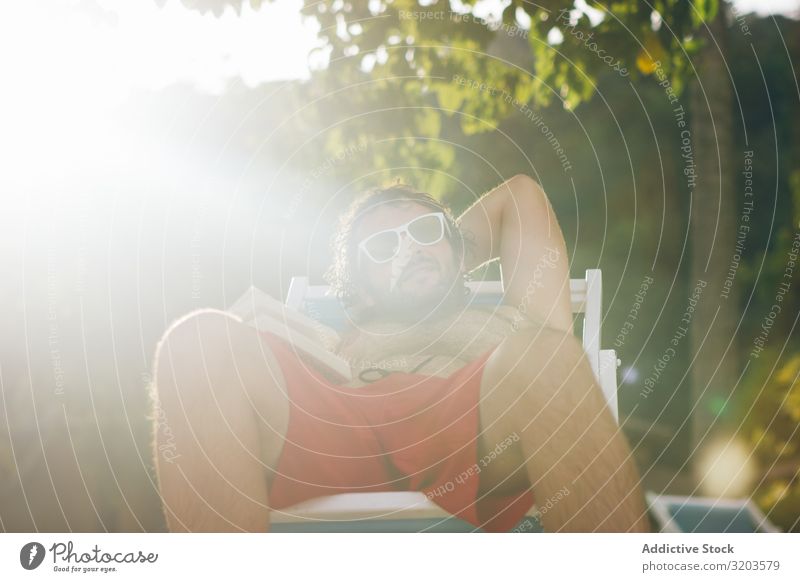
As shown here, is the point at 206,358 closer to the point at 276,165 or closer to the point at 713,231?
the point at 276,165

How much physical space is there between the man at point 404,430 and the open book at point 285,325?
87 mm

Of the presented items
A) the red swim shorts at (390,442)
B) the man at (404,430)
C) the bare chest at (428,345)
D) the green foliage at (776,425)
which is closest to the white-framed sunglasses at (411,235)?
the bare chest at (428,345)

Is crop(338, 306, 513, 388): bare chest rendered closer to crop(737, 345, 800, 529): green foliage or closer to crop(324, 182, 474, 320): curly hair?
crop(324, 182, 474, 320): curly hair

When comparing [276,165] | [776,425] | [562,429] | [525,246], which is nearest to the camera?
[562,429]

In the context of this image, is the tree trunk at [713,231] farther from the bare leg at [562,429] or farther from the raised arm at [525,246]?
the bare leg at [562,429]

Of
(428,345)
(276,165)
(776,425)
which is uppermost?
(276,165)

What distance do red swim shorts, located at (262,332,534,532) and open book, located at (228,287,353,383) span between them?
12cm

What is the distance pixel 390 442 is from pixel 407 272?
524 millimetres

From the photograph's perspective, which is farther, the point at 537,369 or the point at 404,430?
the point at 404,430

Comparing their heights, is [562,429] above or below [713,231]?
below

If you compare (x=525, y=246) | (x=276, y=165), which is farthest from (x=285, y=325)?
(x=276, y=165)

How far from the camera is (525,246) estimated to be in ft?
5.99

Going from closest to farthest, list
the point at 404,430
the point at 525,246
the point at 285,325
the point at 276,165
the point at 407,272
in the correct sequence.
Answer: the point at 404,430 < the point at 285,325 < the point at 525,246 < the point at 407,272 < the point at 276,165

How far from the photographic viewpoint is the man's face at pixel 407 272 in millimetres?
1913
